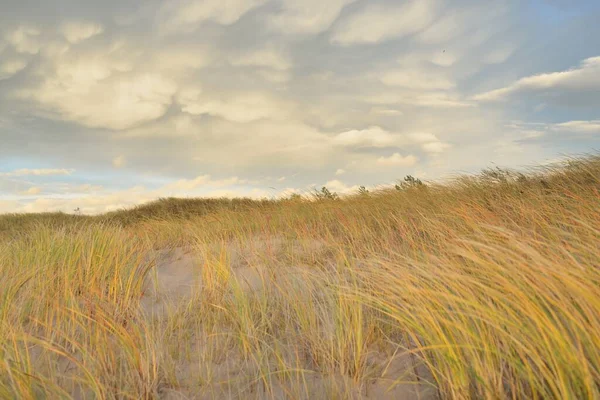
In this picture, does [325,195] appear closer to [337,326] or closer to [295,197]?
[295,197]

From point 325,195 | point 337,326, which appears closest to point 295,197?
point 325,195

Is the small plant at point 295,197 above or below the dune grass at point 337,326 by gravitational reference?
above

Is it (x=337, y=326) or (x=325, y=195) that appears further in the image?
(x=325, y=195)

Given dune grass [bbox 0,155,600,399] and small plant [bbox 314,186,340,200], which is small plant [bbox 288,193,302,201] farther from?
dune grass [bbox 0,155,600,399]

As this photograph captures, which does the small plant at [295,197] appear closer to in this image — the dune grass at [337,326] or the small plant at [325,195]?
the small plant at [325,195]

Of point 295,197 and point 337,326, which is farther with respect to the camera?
point 295,197

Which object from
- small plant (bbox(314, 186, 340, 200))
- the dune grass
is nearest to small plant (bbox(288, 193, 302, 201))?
small plant (bbox(314, 186, 340, 200))

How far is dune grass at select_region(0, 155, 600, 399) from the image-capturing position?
5.27 ft

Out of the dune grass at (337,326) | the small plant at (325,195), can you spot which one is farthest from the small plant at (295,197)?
the dune grass at (337,326)

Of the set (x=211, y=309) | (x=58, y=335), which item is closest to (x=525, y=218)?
(x=211, y=309)

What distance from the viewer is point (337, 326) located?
2135 mm

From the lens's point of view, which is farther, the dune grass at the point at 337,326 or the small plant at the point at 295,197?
the small plant at the point at 295,197

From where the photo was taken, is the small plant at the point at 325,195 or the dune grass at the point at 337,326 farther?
the small plant at the point at 325,195

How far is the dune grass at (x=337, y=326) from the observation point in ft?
5.27
